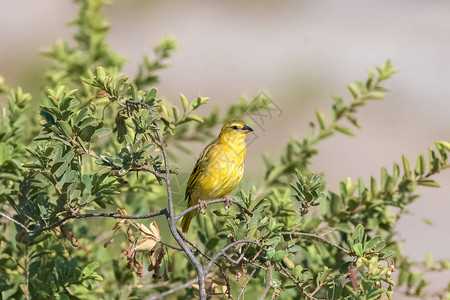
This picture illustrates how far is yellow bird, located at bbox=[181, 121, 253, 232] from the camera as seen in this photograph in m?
3.51

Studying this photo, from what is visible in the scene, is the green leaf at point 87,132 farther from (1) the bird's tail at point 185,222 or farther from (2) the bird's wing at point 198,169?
(2) the bird's wing at point 198,169

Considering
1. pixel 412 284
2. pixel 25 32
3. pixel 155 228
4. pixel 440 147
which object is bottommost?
pixel 412 284

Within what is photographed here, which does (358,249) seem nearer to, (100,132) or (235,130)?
(100,132)

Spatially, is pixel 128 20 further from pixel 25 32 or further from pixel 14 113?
pixel 14 113

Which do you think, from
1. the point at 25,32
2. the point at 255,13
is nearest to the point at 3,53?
the point at 25,32

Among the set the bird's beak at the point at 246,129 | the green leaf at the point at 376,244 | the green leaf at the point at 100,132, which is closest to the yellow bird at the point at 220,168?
the bird's beak at the point at 246,129

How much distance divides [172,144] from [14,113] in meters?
0.93

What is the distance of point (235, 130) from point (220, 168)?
24cm

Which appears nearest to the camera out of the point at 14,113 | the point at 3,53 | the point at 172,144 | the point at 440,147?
the point at 440,147

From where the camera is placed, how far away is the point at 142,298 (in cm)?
284

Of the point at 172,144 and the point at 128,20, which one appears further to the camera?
the point at 128,20

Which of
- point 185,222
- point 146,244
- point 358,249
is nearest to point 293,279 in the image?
point 358,249

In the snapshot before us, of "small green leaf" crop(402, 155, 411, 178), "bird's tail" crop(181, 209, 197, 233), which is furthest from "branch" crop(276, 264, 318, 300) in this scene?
"bird's tail" crop(181, 209, 197, 233)

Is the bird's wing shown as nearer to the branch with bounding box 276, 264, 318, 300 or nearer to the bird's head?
the bird's head
